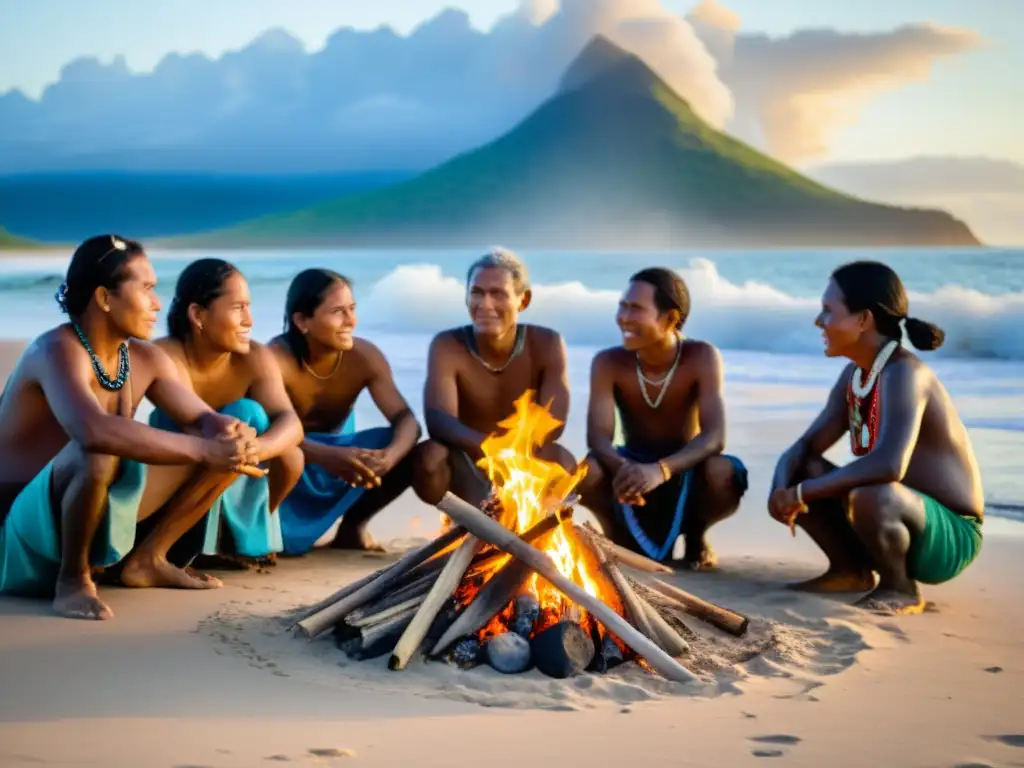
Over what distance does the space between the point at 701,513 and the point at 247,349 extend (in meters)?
2.26

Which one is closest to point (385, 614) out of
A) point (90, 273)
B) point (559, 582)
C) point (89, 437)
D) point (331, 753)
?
point (559, 582)

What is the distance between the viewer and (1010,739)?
3881 millimetres

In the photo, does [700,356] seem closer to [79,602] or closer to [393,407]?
[393,407]

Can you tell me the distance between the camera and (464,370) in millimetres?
6746

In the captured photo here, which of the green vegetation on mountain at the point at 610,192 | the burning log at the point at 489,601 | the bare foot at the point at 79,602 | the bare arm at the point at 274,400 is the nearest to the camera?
the burning log at the point at 489,601

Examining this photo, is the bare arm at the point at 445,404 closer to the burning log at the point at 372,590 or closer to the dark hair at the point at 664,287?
the dark hair at the point at 664,287

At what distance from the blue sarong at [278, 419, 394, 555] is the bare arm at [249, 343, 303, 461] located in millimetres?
553

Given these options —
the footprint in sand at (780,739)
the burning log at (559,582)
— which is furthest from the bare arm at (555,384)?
the footprint in sand at (780,739)

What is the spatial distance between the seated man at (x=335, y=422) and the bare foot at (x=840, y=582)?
6.72 ft

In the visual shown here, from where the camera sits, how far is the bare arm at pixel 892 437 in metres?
5.43

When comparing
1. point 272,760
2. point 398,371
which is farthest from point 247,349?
point 398,371

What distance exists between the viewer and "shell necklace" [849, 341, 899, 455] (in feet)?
18.4

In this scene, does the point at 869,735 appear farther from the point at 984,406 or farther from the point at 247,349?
the point at 984,406

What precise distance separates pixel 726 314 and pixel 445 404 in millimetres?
21149
